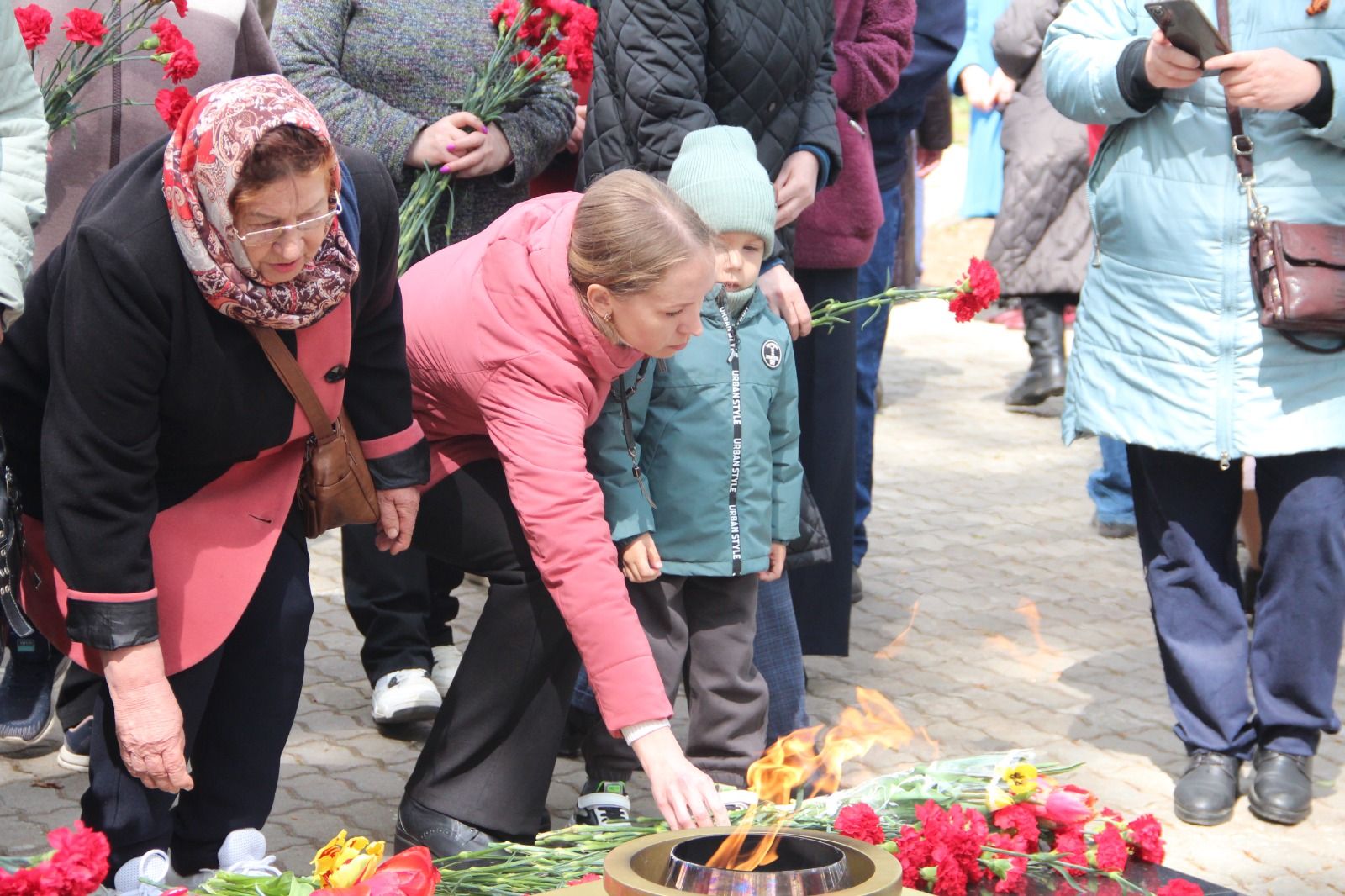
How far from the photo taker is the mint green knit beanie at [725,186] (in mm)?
3426

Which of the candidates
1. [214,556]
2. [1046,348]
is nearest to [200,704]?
[214,556]

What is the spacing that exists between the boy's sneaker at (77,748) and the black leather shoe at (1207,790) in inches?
97.0

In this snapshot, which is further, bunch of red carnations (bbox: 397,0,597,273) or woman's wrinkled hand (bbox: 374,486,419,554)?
bunch of red carnations (bbox: 397,0,597,273)

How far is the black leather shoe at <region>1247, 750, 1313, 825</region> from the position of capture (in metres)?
3.80

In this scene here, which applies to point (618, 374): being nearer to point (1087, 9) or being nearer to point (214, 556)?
point (214, 556)

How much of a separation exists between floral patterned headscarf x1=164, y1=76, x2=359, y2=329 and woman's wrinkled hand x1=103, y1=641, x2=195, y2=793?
563 mm

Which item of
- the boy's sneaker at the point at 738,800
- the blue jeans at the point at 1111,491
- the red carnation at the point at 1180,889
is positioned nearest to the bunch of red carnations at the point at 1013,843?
the red carnation at the point at 1180,889

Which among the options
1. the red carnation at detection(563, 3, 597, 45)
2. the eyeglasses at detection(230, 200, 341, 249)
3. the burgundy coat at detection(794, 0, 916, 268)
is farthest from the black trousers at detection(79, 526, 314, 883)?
the burgundy coat at detection(794, 0, 916, 268)

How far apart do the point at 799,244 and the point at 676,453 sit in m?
1.12

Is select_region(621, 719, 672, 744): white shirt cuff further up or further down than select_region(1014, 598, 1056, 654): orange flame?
further up

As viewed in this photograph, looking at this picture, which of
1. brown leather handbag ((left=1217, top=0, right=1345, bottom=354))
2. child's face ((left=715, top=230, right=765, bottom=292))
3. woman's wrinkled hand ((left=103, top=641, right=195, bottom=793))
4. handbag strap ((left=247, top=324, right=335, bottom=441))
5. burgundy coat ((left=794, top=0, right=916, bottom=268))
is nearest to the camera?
woman's wrinkled hand ((left=103, top=641, right=195, bottom=793))

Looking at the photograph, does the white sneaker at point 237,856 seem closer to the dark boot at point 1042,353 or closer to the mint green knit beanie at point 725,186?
the mint green knit beanie at point 725,186

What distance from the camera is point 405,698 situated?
13.3 ft

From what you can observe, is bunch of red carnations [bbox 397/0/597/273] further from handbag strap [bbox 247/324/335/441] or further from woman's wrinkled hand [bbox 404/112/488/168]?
handbag strap [bbox 247/324/335/441]
